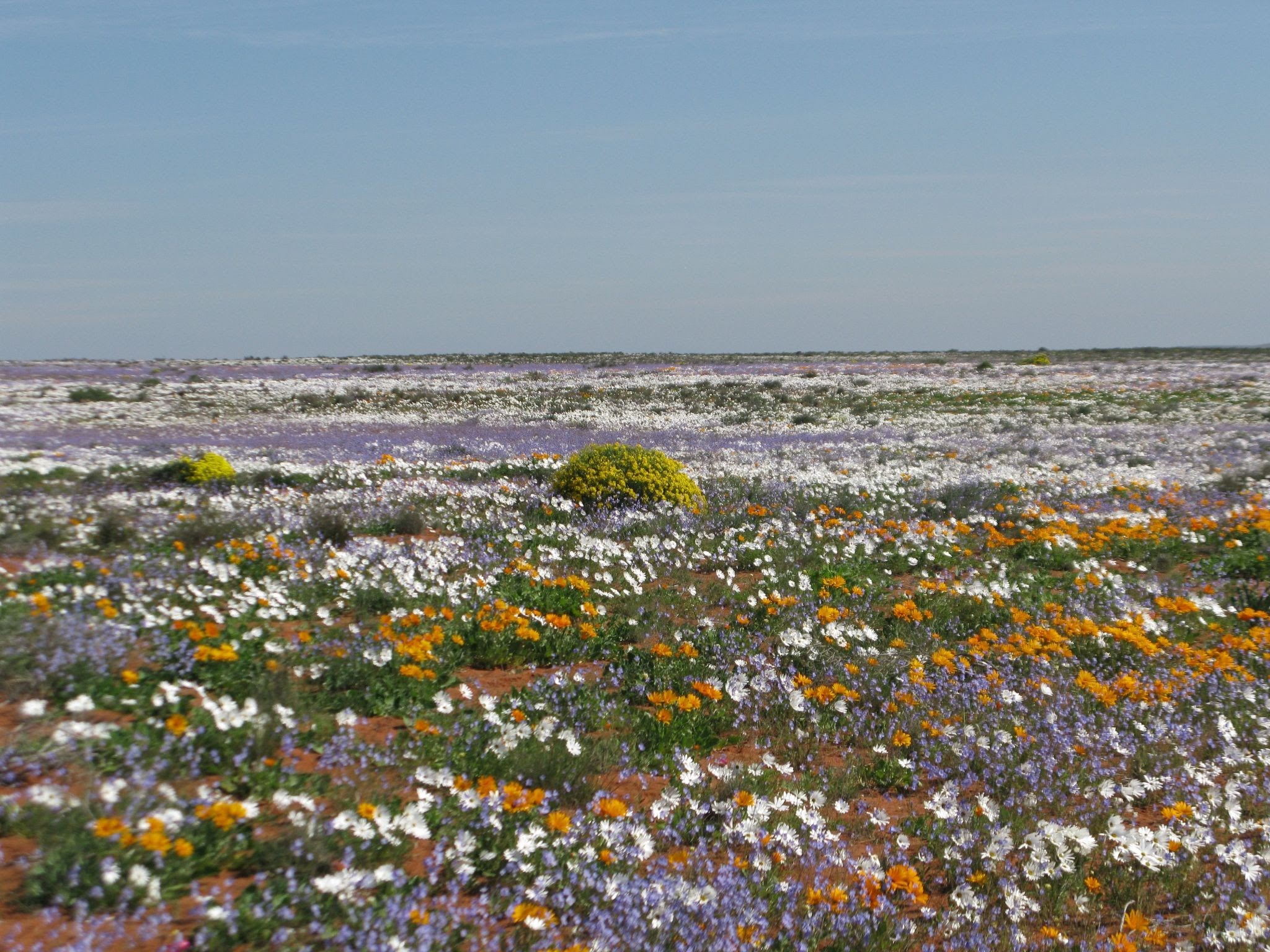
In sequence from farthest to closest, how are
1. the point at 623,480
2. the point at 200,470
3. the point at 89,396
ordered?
the point at 89,396 → the point at 200,470 → the point at 623,480

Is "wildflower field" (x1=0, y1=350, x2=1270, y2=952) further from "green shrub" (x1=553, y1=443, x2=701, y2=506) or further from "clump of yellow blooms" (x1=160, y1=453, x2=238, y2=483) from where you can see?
"green shrub" (x1=553, y1=443, x2=701, y2=506)

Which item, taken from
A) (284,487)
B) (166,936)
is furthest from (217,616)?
Answer: (284,487)

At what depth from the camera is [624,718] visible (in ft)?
17.3

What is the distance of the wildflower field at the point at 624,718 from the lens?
329cm

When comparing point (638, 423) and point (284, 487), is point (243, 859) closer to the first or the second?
point (284, 487)

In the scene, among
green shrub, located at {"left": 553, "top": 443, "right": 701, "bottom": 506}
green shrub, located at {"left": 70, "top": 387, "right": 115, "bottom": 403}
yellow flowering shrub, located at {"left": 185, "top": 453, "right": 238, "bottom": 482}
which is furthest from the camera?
green shrub, located at {"left": 70, "top": 387, "right": 115, "bottom": 403}

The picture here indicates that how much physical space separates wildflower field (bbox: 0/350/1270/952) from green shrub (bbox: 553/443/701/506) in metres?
0.25

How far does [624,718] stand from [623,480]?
238 inches

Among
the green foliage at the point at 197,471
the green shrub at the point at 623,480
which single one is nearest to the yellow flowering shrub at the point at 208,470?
the green foliage at the point at 197,471

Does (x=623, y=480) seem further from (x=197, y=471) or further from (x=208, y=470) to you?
(x=197, y=471)

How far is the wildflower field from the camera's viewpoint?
129 inches

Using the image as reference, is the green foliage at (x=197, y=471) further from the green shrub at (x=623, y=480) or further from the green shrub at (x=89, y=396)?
the green shrub at (x=89, y=396)

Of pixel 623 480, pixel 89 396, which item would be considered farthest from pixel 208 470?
pixel 89 396

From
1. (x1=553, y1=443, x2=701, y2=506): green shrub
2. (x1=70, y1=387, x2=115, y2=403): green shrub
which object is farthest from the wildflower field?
(x1=70, y1=387, x2=115, y2=403): green shrub
